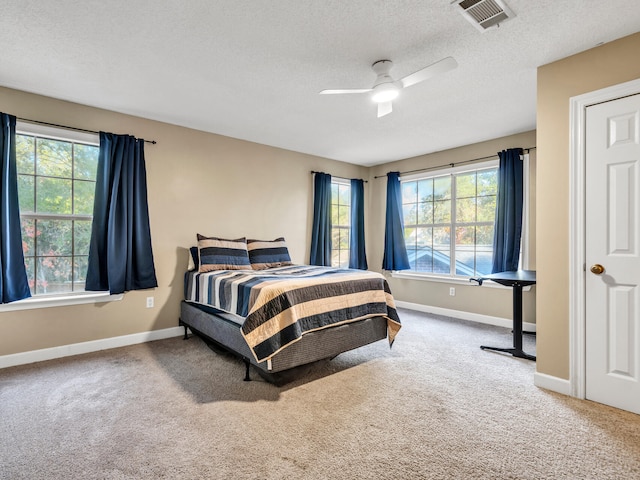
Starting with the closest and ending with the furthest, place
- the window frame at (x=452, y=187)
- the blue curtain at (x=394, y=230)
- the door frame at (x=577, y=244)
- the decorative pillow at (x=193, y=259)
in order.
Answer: the door frame at (x=577, y=244)
the decorative pillow at (x=193, y=259)
the window frame at (x=452, y=187)
the blue curtain at (x=394, y=230)

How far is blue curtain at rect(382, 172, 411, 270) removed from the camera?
537 centimetres

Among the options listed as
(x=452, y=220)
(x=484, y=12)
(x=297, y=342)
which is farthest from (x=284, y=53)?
(x=452, y=220)

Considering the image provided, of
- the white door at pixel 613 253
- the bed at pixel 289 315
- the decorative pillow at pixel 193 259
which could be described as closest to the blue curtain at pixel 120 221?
the decorative pillow at pixel 193 259

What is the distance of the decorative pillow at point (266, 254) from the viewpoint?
4.12 metres

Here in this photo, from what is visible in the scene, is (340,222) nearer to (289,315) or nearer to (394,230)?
(394,230)

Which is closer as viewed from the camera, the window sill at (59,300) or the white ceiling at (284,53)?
the white ceiling at (284,53)

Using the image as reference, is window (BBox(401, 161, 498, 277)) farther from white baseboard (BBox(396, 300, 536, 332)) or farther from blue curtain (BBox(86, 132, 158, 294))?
blue curtain (BBox(86, 132, 158, 294))

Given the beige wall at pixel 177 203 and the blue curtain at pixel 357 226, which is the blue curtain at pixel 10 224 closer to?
the beige wall at pixel 177 203

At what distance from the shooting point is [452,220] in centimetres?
489

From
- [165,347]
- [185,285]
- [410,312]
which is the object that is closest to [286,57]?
[185,285]

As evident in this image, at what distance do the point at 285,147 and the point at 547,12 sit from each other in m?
3.42

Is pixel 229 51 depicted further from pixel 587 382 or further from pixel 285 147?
pixel 587 382

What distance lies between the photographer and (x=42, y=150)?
3.16 meters

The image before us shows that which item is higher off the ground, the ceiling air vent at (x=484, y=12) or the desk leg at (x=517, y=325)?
the ceiling air vent at (x=484, y=12)
